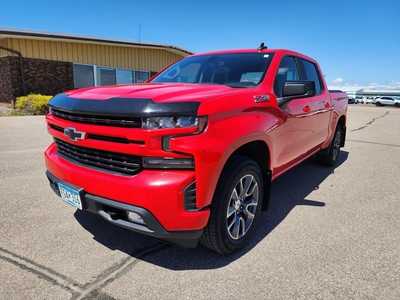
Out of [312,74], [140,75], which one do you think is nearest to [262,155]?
[312,74]

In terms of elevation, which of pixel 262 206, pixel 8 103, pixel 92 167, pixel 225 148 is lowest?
pixel 8 103

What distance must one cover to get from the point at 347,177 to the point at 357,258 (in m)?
2.99

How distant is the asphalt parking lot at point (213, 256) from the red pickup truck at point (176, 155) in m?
0.31

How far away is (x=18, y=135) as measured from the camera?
364 inches

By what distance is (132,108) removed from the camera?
2.40 metres

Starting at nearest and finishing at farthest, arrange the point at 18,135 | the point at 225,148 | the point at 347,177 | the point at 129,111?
the point at 129,111 → the point at 225,148 → the point at 347,177 → the point at 18,135

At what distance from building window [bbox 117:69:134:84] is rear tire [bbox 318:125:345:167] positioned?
1606 centimetres

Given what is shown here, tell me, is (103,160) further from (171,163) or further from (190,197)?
(190,197)

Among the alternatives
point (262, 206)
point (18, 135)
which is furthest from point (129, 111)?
point (18, 135)

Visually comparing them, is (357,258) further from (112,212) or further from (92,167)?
(92,167)

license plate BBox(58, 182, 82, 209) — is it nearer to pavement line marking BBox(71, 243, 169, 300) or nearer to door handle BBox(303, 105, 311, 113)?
pavement line marking BBox(71, 243, 169, 300)

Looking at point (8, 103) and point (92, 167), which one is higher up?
point (92, 167)

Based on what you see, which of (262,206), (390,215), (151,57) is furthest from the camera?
(151,57)

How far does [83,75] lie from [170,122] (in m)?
18.3
